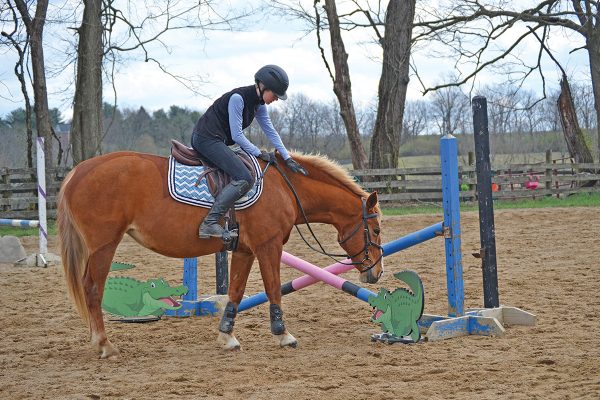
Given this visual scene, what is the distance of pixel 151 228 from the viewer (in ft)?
21.2

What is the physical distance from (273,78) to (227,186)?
0.98 m

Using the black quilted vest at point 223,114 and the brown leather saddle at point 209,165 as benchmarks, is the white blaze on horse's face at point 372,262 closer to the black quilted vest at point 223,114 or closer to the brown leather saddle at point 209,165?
the brown leather saddle at point 209,165

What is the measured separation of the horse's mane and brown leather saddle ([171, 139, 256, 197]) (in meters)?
0.56

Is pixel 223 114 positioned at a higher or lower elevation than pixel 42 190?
higher

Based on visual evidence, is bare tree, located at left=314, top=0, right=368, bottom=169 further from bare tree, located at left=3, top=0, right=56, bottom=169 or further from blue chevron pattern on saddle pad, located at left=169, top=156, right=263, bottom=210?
blue chevron pattern on saddle pad, located at left=169, top=156, right=263, bottom=210

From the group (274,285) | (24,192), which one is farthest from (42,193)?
(24,192)

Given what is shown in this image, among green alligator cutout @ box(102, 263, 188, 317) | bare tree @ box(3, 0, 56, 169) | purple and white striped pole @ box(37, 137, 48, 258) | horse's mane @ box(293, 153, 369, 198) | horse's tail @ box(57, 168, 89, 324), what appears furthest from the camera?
bare tree @ box(3, 0, 56, 169)

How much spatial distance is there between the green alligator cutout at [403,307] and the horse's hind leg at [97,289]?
7.20 ft

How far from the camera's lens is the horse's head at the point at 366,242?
6.92m

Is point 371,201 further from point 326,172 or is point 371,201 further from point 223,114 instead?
point 223,114

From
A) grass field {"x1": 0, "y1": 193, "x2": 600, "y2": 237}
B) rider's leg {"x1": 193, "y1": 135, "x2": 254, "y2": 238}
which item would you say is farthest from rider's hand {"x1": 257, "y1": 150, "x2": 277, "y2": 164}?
grass field {"x1": 0, "y1": 193, "x2": 600, "y2": 237}

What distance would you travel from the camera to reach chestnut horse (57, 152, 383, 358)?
6.42m

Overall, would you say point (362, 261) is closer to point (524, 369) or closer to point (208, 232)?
point (208, 232)

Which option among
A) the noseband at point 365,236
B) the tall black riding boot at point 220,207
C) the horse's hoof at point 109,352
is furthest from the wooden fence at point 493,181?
the horse's hoof at point 109,352
